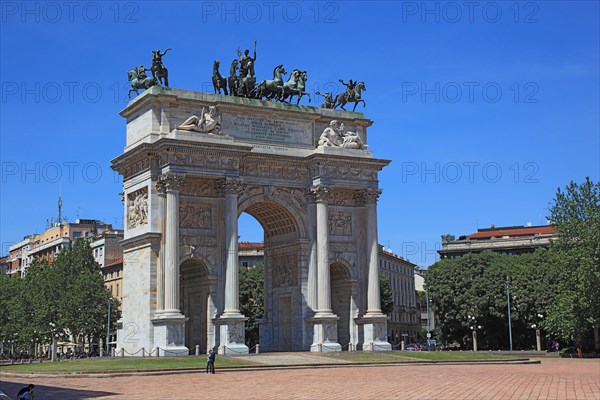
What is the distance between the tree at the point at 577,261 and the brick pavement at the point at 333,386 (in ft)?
80.9

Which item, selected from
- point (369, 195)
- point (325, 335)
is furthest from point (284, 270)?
point (369, 195)

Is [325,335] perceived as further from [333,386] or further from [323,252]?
[333,386]

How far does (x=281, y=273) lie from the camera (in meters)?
62.2

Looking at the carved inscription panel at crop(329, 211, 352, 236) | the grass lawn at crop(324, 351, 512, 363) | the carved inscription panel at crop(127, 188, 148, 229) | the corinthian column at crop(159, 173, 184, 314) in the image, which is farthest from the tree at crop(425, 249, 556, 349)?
the corinthian column at crop(159, 173, 184, 314)

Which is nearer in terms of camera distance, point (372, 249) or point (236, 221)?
point (236, 221)

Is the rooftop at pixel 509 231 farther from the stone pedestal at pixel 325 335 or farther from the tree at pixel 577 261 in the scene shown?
the stone pedestal at pixel 325 335

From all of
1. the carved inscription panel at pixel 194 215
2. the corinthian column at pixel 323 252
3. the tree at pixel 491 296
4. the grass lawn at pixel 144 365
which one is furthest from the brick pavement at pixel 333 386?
the tree at pixel 491 296

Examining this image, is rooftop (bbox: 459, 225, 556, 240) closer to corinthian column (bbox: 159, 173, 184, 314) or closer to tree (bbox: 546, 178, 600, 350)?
tree (bbox: 546, 178, 600, 350)

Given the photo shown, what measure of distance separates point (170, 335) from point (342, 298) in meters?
14.8

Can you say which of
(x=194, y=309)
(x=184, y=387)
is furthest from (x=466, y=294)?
(x=184, y=387)

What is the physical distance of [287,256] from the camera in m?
61.8

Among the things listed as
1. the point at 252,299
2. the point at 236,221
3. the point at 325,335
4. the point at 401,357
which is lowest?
the point at 401,357

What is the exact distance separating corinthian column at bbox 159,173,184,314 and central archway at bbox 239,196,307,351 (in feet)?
18.8

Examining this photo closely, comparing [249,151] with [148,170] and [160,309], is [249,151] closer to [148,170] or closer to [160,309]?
[148,170]
